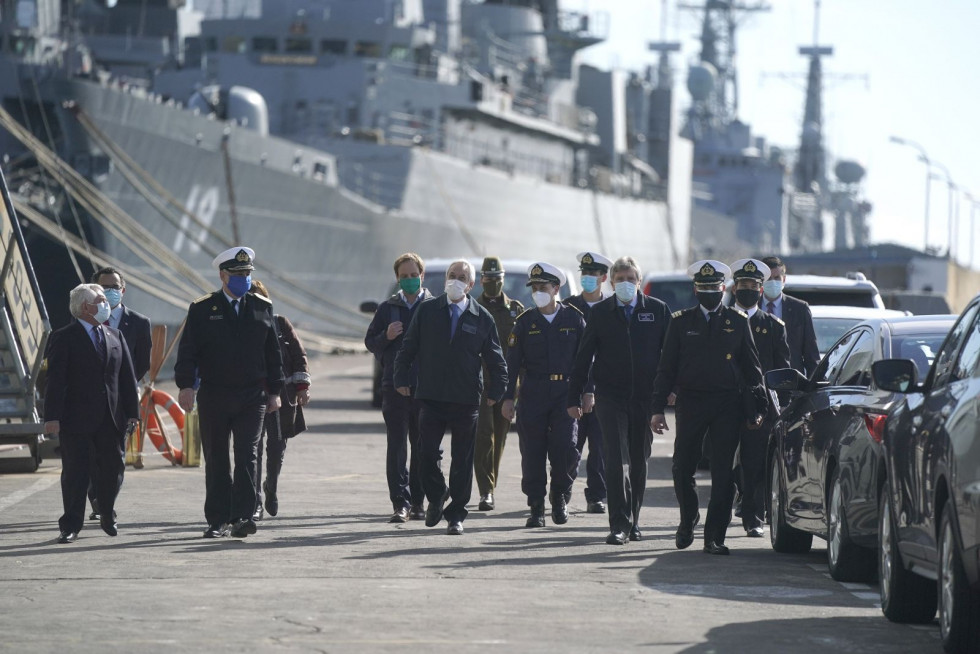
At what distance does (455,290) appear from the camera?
1207 cm

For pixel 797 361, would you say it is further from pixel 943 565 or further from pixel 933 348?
pixel 943 565

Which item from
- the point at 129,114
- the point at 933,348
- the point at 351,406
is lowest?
the point at 351,406

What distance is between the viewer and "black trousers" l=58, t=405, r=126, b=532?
11.4m

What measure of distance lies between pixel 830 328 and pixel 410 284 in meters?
5.42

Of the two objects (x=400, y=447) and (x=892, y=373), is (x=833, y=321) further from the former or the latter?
(x=892, y=373)

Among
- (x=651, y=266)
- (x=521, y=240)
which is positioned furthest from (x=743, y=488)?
→ (x=651, y=266)

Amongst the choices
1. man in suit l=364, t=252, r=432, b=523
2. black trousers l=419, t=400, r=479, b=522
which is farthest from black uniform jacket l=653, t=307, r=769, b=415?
man in suit l=364, t=252, r=432, b=523

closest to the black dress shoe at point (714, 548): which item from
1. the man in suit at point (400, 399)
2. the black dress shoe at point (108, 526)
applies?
the man in suit at point (400, 399)

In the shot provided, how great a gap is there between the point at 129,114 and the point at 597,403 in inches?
1093

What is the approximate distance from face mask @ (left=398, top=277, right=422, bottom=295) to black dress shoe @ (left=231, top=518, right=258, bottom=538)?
2367 millimetres

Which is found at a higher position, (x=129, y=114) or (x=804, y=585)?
(x=129, y=114)

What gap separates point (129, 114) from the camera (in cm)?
3797

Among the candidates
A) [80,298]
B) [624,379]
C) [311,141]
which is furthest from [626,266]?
[311,141]

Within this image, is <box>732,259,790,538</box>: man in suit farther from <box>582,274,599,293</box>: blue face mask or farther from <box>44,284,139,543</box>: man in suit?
<box>44,284,139,543</box>: man in suit
